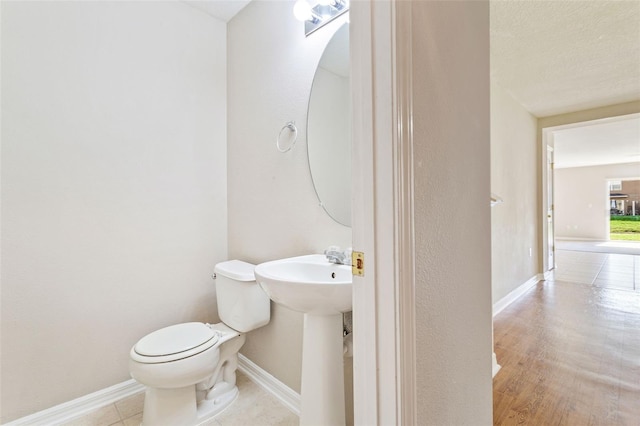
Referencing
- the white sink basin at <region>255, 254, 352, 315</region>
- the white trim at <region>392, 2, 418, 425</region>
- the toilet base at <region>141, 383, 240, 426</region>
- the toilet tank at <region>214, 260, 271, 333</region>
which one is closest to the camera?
the white trim at <region>392, 2, 418, 425</region>

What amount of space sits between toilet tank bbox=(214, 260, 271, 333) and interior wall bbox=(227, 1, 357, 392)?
11 cm

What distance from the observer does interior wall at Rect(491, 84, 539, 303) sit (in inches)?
113

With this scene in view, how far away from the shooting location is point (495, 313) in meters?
2.89

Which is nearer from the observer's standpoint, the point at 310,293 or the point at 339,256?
the point at 310,293

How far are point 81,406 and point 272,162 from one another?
1.71 m

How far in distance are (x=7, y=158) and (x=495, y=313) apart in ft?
12.4

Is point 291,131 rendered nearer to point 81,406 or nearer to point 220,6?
point 220,6

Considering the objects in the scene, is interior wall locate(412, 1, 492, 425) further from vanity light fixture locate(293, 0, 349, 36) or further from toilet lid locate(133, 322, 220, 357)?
toilet lid locate(133, 322, 220, 357)

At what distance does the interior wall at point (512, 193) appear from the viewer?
2.87 m

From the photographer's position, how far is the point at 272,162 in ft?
5.93

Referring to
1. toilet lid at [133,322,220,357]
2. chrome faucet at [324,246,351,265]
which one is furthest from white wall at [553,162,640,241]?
toilet lid at [133,322,220,357]

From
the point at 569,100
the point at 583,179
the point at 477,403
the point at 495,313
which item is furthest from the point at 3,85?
the point at 583,179

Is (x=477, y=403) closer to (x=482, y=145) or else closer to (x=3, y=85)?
(x=482, y=145)

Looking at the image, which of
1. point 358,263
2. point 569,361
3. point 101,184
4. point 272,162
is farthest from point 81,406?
point 569,361
